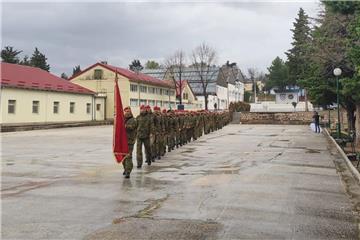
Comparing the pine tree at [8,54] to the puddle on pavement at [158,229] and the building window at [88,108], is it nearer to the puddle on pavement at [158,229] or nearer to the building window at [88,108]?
the building window at [88,108]

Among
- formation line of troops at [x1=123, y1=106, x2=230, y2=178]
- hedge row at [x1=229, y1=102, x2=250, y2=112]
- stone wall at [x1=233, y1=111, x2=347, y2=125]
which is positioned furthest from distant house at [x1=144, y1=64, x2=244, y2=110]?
formation line of troops at [x1=123, y1=106, x2=230, y2=178]

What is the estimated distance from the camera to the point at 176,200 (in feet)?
28.6

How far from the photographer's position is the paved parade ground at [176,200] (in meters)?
6.51

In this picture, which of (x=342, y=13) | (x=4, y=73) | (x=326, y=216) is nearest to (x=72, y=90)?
(x=4, y=73)

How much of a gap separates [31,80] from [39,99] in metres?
2.12

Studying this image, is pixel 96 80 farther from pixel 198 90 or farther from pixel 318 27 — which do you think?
pixel 318 27

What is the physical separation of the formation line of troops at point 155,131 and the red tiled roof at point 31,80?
2139cm

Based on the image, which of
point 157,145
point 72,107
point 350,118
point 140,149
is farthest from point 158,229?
point 72,107

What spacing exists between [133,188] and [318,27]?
1515 centimetres

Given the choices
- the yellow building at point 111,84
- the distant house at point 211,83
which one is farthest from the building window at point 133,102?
the distant house at point 211,83

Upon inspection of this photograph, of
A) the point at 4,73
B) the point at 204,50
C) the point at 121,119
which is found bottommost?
the point at 121,119

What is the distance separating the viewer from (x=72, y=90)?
48.4 metres

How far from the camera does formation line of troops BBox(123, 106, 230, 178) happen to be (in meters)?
12.3

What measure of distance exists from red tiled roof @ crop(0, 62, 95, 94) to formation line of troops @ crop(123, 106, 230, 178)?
70.2 feet
